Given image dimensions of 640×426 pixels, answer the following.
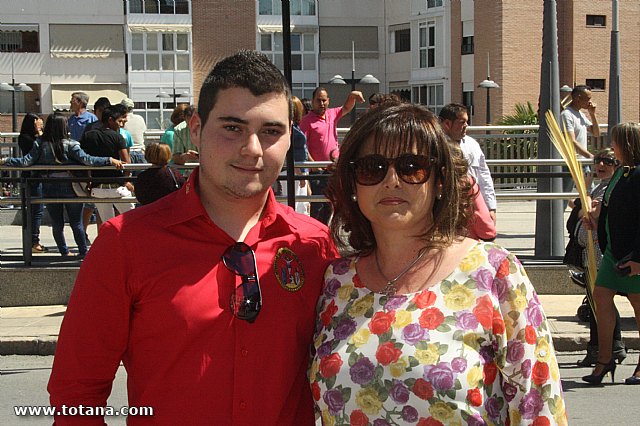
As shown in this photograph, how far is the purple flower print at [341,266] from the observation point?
3154 mm

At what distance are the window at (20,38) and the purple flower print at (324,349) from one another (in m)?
58.2

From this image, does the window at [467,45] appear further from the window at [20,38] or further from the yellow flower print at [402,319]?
the yellow flower print at [402,319]

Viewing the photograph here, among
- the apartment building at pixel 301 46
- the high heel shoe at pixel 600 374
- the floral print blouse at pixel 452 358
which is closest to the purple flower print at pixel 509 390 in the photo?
the floral print blouse at pixel 452 358

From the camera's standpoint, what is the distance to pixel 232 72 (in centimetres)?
297

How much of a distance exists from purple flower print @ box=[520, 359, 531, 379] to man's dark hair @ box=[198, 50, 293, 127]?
3.38 ft

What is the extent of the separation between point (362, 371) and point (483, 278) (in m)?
0.44

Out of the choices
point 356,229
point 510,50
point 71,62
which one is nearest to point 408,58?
point 510,50

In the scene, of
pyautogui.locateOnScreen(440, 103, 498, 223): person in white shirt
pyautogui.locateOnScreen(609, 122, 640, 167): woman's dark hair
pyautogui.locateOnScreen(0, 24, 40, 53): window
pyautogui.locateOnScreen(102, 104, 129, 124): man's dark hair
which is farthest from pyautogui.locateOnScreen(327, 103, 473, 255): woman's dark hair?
pyautogui.locateOnScreen(0, 24, 40, 53): window

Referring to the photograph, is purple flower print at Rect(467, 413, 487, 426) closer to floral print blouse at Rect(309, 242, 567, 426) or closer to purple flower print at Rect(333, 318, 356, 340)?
floral print blouse at Rect(309, 242, 567, 426)

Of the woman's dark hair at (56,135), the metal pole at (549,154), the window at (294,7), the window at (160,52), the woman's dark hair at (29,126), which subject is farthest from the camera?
the window at (294,7)

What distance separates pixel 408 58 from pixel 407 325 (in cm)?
5721

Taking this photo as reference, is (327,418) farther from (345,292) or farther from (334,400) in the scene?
(345,292)

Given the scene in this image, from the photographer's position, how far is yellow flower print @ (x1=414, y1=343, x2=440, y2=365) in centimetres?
285

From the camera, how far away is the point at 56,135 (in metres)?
11.9
